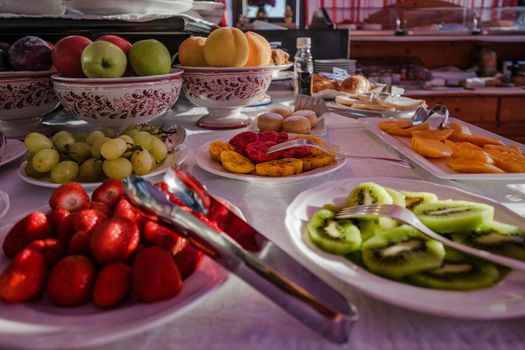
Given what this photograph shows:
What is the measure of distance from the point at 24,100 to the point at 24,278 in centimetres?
68

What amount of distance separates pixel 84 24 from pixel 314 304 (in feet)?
3.49

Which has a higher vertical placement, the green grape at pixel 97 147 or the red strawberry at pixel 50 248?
the green grape at pixel 97 147

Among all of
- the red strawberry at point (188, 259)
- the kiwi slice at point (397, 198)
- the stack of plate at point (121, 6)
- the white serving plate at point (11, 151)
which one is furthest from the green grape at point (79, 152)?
the stack of plate at point (121, 6)

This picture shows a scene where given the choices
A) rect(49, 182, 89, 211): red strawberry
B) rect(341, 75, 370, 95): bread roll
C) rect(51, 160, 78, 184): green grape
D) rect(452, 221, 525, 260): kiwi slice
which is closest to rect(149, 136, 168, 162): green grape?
rect(51, 160, 78, 184): green grape

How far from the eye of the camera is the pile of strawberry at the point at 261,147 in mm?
706

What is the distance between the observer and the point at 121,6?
4.21 ft

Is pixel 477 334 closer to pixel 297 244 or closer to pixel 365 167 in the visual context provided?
pixel 297 244

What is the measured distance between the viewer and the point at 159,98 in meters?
0.87

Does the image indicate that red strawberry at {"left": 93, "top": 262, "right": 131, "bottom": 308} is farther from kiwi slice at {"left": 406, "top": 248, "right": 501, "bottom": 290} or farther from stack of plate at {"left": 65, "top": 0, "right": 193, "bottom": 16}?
stack of plate at {"left": 65, "top": 0, "right": 193, "bottom": 16}

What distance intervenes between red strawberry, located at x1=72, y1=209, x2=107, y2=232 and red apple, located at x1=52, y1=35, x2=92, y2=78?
1.81 ft

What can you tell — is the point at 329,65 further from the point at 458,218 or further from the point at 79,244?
the point at 79,244

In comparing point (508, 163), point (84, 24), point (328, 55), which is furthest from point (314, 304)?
point (328, 55)

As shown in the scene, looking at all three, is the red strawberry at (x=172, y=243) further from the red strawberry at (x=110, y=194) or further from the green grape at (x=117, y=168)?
the green grape at (x=117, y=168)

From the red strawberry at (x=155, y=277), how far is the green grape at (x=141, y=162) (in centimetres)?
31
